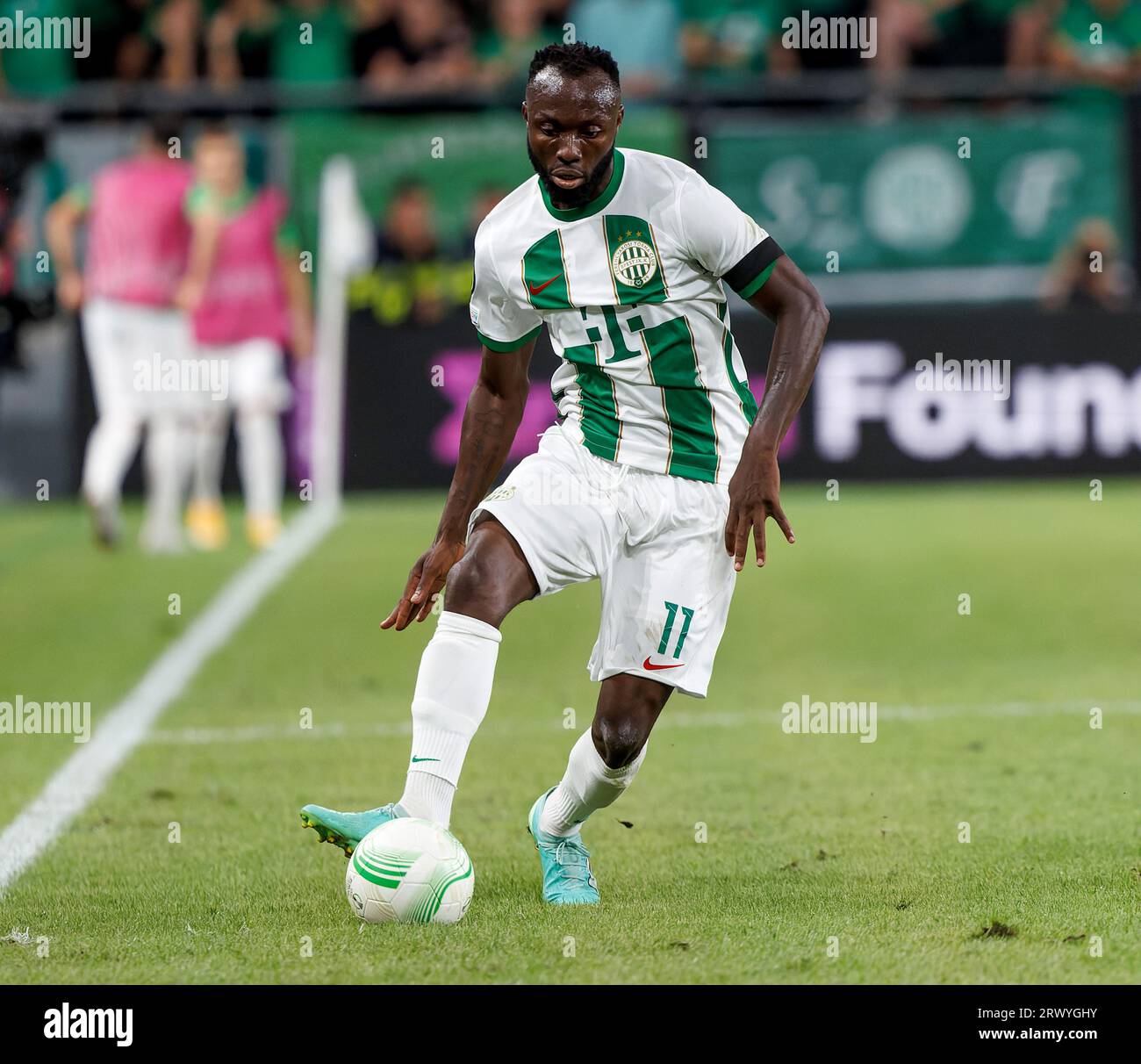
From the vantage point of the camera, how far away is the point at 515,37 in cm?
1511

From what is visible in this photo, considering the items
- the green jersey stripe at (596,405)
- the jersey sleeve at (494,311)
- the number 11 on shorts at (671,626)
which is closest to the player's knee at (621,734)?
the number 11 on shorts at (671,626)

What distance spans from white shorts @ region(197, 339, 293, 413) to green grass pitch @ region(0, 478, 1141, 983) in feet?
3.13

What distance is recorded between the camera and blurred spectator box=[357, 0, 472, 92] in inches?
587

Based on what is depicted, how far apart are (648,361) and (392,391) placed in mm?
8553

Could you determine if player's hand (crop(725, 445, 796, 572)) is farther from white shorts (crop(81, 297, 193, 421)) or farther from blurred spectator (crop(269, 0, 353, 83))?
blurred spectator (crop(269, 0, 353, 83))

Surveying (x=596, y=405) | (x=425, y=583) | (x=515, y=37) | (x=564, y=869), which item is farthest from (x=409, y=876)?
(x=515, y=37)

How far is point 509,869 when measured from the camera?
498cm

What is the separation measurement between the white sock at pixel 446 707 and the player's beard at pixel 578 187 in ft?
3.19

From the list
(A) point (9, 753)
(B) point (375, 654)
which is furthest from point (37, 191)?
(A) point (9, 753)
